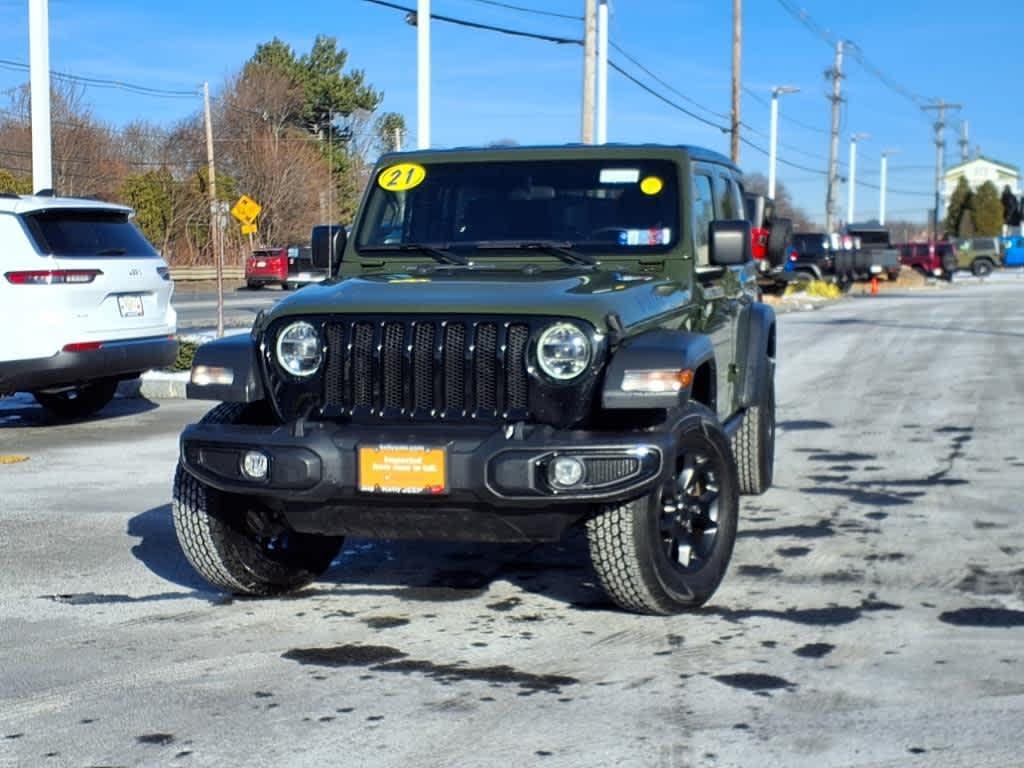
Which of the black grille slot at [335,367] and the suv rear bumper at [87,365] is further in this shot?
the suv rear bumper at [87,365]

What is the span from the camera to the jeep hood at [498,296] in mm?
5402

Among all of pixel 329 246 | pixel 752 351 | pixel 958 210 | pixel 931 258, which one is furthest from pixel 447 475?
pixel 958 210

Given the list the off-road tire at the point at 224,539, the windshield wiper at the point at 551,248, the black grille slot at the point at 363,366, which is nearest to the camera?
the black grille slot at the point at 363,366

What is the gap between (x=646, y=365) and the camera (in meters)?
5.22

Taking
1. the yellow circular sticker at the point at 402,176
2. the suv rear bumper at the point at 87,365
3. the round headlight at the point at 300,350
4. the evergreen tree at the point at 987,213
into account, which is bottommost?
the suv rear bumper at the point at 87,365

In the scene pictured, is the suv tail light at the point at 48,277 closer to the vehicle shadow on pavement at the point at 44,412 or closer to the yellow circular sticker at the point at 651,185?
the vehicle shadow on pavement at the point at 44,412

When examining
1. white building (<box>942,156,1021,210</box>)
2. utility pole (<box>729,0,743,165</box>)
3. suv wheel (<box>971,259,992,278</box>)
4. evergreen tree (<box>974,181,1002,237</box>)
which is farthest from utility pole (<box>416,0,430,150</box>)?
white building (<box>942,156,1021,210</box>)

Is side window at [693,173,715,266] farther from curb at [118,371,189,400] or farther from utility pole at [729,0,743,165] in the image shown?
utility pole at [729,0,743,165]

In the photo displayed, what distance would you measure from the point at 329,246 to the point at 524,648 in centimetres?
258

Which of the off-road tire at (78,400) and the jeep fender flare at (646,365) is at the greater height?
the jeep fender flare at (646,365)

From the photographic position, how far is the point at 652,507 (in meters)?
5.37

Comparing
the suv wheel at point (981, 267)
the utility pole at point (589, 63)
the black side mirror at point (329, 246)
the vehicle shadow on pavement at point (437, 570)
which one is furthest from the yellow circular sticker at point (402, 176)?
the suv wheel at point (981, 267)

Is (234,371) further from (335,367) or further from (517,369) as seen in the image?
(517,369)

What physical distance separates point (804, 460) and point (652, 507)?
16.0 ft
